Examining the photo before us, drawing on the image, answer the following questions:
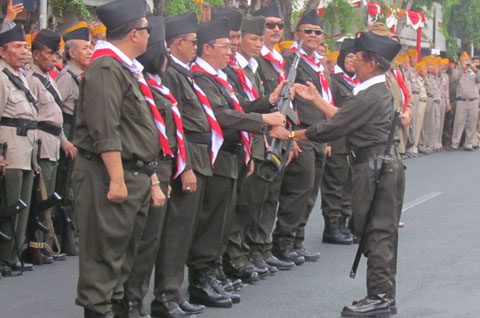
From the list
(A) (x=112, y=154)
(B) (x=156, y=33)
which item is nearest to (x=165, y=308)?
(A) (x=112, y=154)

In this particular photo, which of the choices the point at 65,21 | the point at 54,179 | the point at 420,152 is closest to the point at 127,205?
the point at 54,179

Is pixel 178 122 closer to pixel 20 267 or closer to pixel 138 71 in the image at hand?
pixel 138 71

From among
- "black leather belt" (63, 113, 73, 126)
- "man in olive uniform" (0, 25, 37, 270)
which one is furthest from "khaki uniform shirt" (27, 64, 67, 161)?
"black leather belt" (63, 113, 73, 126)

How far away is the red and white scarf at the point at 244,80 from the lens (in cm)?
887

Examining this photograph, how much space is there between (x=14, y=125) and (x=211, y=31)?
214 centimetres

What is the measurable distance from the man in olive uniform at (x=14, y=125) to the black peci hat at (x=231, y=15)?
1.86 m

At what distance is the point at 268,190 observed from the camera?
31.2 feet

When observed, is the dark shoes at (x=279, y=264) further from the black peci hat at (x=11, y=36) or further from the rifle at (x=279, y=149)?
the black peci hat at (x=11, y=36)

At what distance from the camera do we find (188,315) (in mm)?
7617

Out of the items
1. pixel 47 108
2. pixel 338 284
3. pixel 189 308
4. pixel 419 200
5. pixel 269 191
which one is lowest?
pixel 419 200

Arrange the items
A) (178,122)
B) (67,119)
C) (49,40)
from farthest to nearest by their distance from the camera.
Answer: (67,119) → (49,40) → (178,122)

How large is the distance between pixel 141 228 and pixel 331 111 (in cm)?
224

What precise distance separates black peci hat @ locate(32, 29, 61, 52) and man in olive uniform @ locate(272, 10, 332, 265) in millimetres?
2228

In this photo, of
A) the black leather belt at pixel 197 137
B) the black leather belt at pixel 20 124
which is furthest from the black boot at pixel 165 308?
the black leather belt at pixel 20 124
